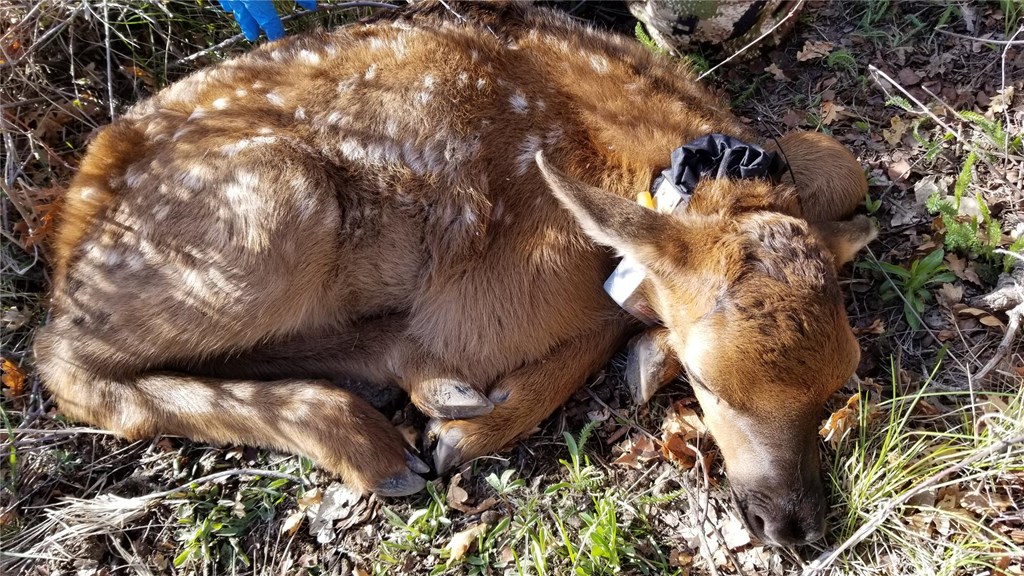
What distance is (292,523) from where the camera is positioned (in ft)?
11.0

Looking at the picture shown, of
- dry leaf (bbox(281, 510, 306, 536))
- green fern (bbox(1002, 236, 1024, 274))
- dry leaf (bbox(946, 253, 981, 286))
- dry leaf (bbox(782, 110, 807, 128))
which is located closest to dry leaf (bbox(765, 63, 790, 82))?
dry leaf (bbox(782, 110, 807, 128))

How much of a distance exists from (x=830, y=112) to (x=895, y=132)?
39 centimetres

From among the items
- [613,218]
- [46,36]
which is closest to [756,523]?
[613,218]

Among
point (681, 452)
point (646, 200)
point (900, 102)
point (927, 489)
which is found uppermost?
point (646, 200)

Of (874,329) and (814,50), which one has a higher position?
(814,50)

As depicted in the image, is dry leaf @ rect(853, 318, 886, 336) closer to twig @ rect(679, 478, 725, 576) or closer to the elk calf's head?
the elk calf's head

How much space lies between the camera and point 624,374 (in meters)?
3.62

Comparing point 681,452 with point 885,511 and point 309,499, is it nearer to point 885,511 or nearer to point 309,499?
point 885,511

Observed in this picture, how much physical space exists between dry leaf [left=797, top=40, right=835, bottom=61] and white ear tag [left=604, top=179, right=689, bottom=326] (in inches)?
78.9

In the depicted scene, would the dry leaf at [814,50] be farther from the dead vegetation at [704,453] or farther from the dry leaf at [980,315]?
the dry leaf at [980,315]

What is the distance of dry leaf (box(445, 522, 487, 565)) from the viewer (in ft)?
10.3

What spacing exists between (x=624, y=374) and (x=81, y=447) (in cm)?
302

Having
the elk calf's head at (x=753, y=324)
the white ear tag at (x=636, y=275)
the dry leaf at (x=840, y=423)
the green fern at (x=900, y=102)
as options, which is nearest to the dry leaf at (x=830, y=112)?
the green fern at (x=900, y=102)

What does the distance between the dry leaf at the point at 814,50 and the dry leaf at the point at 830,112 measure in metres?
0.37
